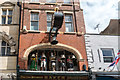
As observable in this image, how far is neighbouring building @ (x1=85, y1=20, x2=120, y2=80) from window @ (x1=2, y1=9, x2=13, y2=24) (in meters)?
7.68

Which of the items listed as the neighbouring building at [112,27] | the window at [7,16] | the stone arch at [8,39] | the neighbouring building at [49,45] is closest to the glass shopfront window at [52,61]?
the neighbouring building at [49,45]

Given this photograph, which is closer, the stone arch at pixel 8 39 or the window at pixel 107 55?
the stone arch at pixel 8 39

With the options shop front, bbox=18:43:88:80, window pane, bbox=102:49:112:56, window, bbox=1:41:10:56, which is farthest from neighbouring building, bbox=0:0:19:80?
window pane, bbox=102:49:112:56

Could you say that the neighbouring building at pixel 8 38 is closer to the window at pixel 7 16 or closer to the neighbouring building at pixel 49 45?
the window at pixel 7 16

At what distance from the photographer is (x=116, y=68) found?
54.6 ft

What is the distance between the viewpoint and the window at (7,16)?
705 inches

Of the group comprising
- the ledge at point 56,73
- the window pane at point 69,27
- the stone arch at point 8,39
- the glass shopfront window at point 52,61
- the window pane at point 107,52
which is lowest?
the ledge at point 56,73

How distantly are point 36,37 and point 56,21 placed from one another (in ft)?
9.41

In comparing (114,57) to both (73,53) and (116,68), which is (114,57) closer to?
(116,68)

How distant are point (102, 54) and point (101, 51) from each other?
291 mm

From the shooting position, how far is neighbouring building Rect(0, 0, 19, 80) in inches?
615

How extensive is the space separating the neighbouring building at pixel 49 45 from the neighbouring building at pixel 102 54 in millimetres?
669

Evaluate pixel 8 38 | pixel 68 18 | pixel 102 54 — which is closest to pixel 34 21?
pixel 8 38

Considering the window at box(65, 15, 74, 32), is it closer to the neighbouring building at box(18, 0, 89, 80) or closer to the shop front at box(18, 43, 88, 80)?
the neighbouring building at box(18, 0, 89, 80)
